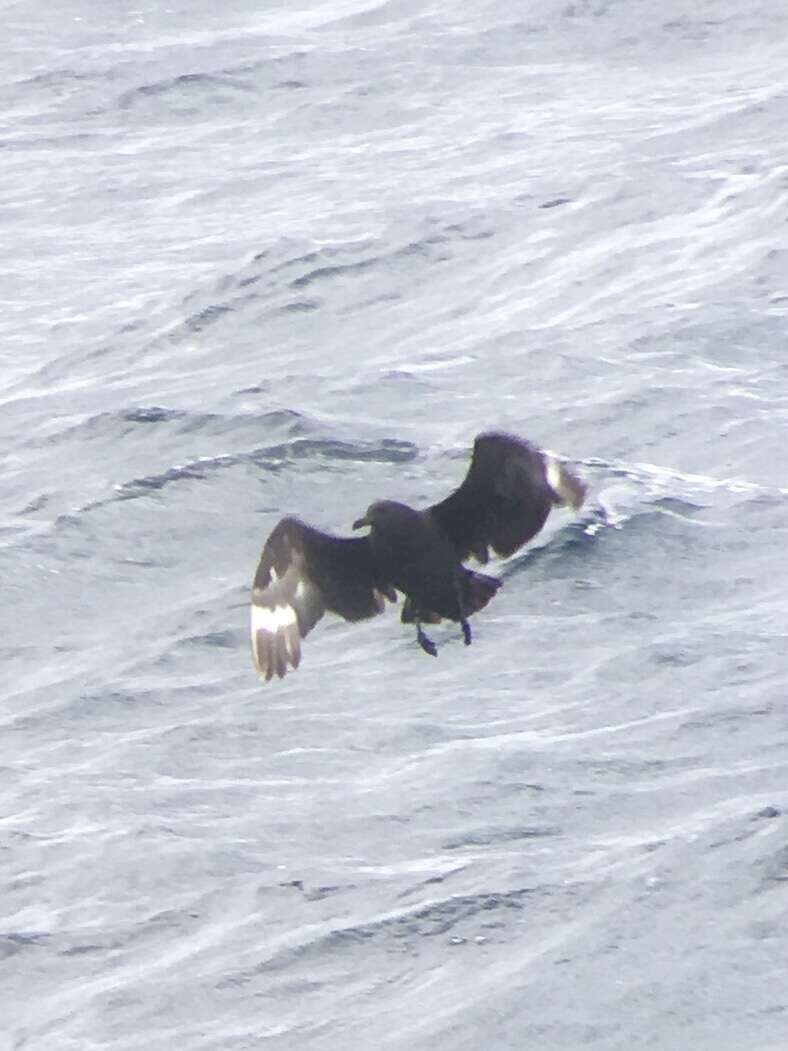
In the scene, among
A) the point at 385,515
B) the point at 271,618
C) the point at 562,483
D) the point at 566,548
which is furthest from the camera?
the point at 566,548

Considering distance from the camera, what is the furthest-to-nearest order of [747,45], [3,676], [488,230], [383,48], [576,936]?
[383,48] → [747,45] → [488,230] → [3,676] → [576,936]

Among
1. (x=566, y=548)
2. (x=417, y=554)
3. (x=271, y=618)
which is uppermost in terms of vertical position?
(x=417, y=554)

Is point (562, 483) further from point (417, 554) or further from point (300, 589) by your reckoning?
point (300, 589)

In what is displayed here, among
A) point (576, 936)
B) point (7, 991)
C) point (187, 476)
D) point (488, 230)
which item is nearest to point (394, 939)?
point (576, 936)

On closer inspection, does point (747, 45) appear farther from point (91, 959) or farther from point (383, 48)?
point (91, 959)

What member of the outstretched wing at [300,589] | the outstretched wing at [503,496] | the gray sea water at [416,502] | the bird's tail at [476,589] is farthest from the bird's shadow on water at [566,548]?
the bird's tail at [476,589]

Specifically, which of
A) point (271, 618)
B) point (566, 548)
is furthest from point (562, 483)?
point (566, 548)

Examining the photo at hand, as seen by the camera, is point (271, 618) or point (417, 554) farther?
point (271, 618)
